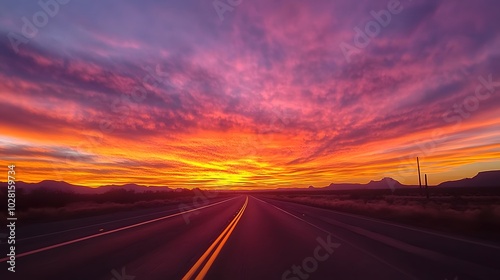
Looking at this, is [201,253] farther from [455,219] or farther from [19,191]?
[19,191]

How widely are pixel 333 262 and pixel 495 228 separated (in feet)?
43.9

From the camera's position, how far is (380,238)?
15.0m

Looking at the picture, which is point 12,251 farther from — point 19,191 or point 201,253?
point 19,191

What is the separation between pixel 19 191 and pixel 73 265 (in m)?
44.0

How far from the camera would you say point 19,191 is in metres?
45.8

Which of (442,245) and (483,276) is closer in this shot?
(483,276)

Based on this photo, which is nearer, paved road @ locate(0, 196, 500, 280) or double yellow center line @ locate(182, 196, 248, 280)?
double yellow center line @ locate(182, 196, 248, 280)

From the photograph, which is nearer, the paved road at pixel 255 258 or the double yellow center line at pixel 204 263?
the double yellow center line at pixel 204 263

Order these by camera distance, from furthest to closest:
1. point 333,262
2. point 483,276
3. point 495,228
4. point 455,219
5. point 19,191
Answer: point 19,191 < point 455,219 < point 495,228 < point 333,262 < point 483,276

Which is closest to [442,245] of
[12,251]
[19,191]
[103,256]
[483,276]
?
[483,276]

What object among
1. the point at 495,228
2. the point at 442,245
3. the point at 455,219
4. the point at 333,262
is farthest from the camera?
the point at 455,219

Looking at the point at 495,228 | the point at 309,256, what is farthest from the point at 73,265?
the point at 495,228

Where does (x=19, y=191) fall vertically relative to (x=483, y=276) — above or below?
above

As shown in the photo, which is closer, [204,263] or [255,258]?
[204,263]
